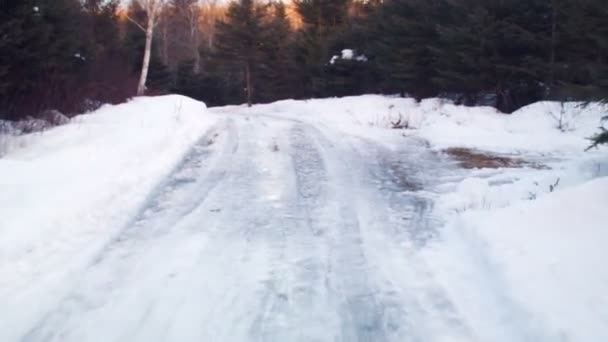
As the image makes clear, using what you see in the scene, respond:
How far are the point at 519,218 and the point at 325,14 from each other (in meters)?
29.6

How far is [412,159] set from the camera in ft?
30.3

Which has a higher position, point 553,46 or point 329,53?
point 329,53

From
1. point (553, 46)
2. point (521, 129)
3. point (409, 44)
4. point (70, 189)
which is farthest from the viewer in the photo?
point (409, 44)

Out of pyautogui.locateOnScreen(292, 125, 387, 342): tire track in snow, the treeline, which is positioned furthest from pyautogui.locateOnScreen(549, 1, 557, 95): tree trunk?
pyautogui.locateOnScreen(292, 125, 387, 342): tire track in snow

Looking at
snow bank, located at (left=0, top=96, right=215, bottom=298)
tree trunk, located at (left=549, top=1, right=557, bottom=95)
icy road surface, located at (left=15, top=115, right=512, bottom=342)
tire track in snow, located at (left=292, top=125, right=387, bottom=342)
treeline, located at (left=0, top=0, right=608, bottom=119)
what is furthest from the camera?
tree trunk, located at (left=549, top=1, right=557, bottom=95)

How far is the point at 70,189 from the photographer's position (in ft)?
18.9

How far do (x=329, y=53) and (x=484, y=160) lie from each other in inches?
833

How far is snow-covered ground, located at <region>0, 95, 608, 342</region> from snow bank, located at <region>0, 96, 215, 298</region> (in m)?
0.03

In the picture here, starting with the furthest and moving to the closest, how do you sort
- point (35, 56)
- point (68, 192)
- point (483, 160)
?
1. point (35, 56)
2. point (483, 160)
3. point (68, 192)

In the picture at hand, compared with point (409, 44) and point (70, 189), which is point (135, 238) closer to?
point (70, 189)

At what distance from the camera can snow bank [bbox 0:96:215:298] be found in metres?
4.26

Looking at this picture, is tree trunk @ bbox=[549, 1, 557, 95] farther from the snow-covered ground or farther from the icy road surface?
the icy road surface

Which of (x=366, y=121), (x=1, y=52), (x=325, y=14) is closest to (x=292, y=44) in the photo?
(x=325, y=14)

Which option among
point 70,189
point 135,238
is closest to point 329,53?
point 70,189
